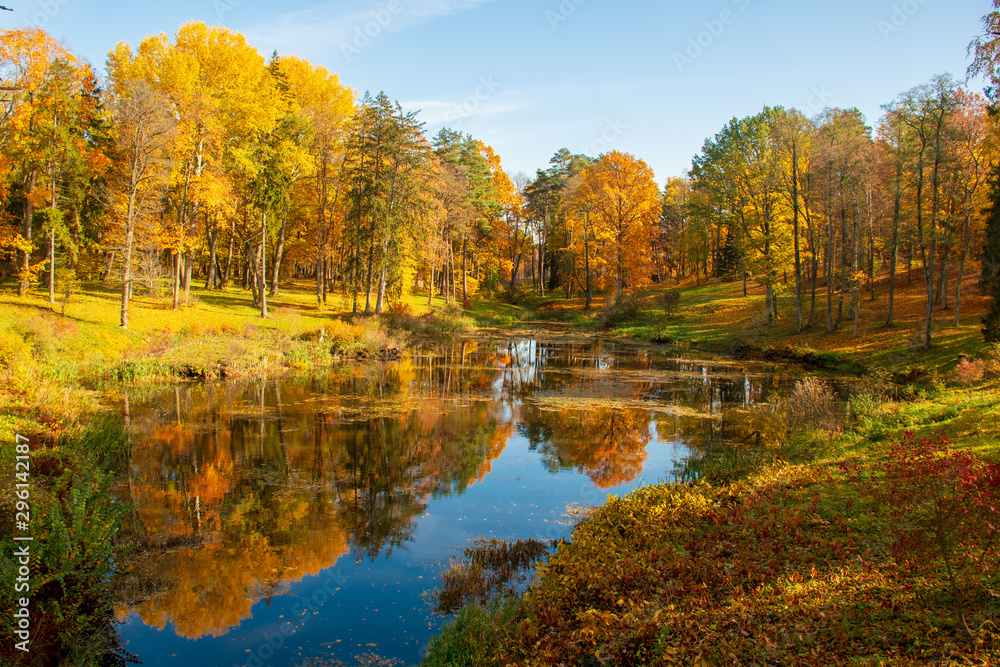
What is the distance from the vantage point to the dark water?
7004 mm

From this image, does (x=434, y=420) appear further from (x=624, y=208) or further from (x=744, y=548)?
(x=624, y=208)

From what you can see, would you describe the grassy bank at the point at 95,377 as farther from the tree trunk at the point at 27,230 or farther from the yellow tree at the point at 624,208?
the yellow tree at the point at 624,208

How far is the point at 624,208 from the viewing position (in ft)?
161

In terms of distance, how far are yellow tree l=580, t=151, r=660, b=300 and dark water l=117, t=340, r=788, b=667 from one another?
88.5 ft

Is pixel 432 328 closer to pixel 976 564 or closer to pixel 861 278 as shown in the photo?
pixel 861 278

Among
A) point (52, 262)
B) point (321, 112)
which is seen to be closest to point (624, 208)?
point (321, 112)

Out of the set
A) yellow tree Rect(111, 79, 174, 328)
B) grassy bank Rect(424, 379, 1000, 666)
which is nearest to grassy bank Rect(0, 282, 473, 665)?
yellow tree Rect(111, 79, 174, 328)

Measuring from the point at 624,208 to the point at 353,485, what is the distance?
42516 mm

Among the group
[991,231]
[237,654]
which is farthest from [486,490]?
[991,231]

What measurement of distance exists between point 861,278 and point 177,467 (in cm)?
2876

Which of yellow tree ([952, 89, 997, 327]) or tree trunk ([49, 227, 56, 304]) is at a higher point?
yellow tree ([952, 89, 997, 327])

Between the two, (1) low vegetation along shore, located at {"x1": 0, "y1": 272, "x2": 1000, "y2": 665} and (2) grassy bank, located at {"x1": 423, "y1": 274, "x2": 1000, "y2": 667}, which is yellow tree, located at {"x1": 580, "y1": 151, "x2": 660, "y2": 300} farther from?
(2) grassy bank, located at {"x1": 423, "y1": 274, "x2": 1000, "y2": 667}

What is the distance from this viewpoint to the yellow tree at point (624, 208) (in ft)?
159

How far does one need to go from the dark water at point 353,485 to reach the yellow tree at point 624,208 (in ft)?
88.5
